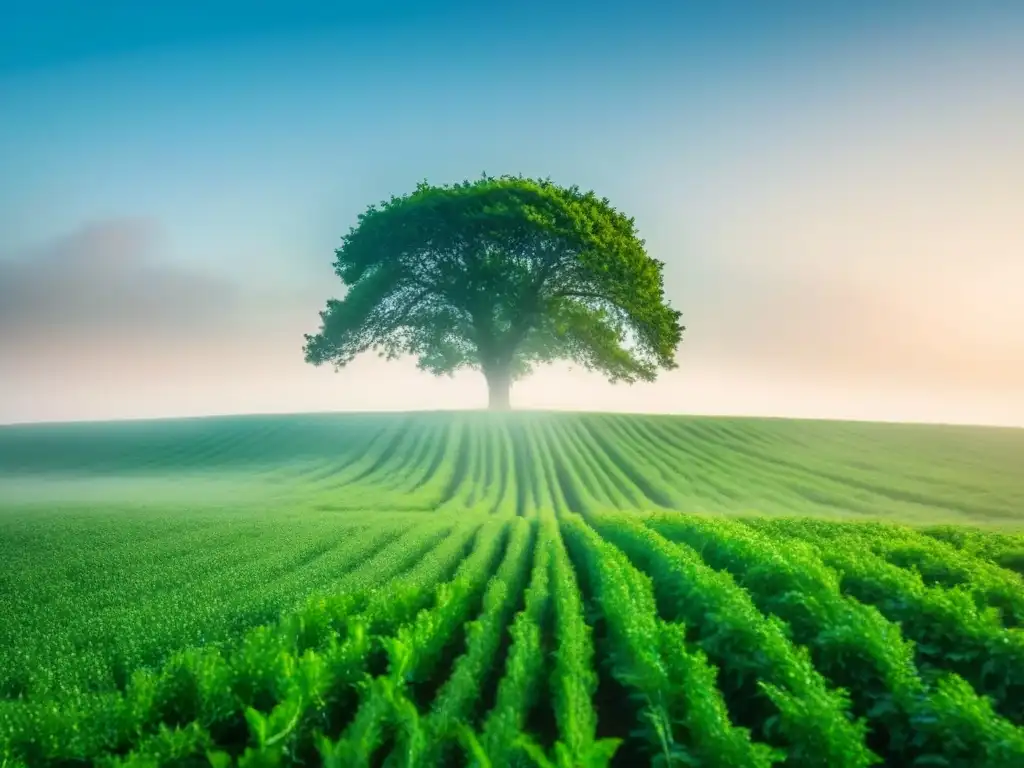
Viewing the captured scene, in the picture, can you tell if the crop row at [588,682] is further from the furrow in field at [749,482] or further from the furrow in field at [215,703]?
the furrow in field at [749,482]

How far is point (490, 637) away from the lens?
9.96 metres

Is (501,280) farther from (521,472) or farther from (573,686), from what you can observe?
(573,686)

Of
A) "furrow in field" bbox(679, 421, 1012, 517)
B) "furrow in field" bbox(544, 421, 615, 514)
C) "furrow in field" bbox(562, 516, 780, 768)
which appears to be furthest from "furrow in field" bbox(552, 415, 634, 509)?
"furrow in field" bbox(562, 516, 780, 768)

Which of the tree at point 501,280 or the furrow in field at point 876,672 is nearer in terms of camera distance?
the furrow in field at point 876,672

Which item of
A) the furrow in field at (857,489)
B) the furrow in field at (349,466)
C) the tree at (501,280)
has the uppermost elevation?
the tree at (501,280)

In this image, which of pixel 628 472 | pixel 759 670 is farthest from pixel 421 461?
pixel 759 670

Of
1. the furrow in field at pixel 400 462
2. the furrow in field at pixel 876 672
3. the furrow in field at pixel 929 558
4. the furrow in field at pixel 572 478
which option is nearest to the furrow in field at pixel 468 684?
the furrow in field at pixel 876 672

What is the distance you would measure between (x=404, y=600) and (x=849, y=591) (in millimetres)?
7935

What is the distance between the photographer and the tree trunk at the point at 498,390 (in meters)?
46.2

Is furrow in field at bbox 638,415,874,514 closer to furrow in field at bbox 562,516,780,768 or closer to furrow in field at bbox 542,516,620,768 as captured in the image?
furrow in field at bbox 542,516,620,768

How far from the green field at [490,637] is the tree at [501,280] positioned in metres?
17.2

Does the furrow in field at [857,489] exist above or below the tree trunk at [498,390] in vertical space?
below

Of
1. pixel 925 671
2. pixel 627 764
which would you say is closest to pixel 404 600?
pixel 627 764

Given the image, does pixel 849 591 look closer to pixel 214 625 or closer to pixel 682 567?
pixel 682 567
